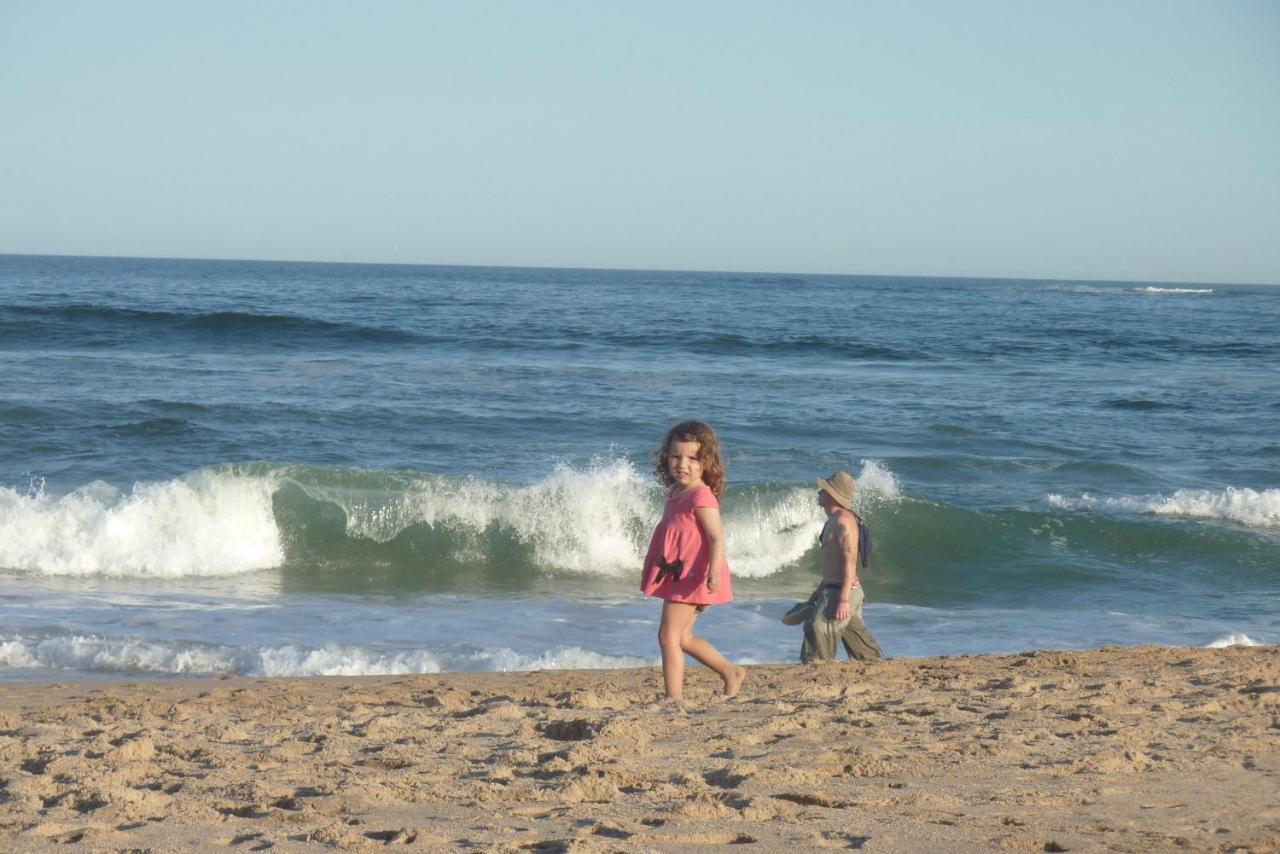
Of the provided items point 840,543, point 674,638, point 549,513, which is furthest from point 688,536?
point 549,513

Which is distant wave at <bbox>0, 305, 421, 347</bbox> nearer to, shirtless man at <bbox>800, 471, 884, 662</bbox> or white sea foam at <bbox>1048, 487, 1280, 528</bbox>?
white sea foam at <bbox>1048, 487, 1280, 528</bbox>

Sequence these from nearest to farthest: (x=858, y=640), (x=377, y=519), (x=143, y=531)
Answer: (x=858, y=640), (x=143, y=531), (x=377, y=519)

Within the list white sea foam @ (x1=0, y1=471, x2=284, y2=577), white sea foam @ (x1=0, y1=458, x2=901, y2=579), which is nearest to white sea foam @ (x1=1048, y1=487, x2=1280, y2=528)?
white sea foam @ (x1=0, y1=458, x2=901, y2=579)

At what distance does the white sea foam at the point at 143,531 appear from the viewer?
1049 centimetres

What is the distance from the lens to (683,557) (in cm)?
537

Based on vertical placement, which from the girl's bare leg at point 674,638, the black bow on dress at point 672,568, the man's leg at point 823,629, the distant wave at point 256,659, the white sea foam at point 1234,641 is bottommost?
the distant wave at point 256,659

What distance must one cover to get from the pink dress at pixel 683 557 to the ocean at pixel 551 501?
252cm

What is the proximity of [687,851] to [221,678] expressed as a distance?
4.37 meters

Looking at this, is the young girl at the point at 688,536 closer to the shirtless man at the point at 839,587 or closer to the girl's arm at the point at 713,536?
the girl's arm at the point at 713,536

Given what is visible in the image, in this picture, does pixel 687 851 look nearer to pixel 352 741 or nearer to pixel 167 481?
pixel 352 741

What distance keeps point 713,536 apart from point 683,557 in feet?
0.60

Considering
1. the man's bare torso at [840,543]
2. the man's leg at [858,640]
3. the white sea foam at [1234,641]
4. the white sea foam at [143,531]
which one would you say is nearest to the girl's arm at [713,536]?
the man's bare torso at [840,543]

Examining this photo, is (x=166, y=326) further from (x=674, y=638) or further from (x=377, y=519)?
(x=674, y=638)

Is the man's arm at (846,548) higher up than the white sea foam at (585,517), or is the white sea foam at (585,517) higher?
the man's arm at (846,548)
